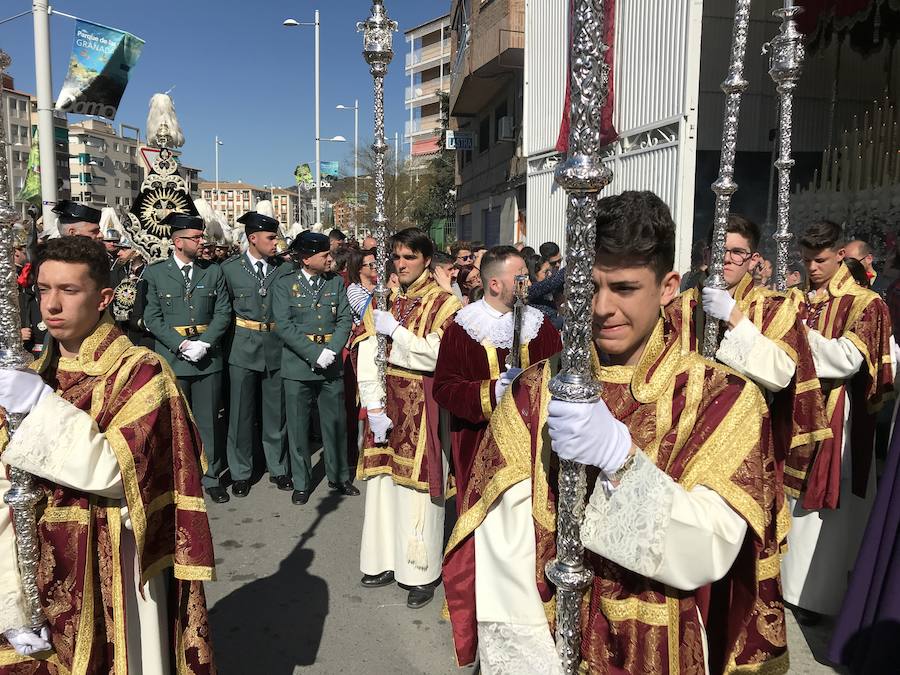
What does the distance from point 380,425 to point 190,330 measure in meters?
2.34

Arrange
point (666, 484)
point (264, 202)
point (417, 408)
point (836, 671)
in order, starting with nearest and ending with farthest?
1. point (666, 484)
2. point (836, 671)
3. point (417, 408)
4. point (264, 202)

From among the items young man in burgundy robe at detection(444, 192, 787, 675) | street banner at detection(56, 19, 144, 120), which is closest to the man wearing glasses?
young man in burgundy robe at detection(444, 192, 787, 675)

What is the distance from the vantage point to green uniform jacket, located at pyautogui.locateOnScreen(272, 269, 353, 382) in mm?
5766

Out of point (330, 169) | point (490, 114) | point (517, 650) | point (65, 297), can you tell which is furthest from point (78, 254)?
point (330, 169)

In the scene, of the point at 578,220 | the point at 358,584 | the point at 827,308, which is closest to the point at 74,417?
the point at 578,220

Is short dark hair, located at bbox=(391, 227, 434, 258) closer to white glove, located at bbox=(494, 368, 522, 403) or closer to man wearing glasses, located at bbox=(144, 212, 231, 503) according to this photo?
white glove, located at bbox=(494, 368, 522, 403)

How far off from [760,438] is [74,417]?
2.02 m

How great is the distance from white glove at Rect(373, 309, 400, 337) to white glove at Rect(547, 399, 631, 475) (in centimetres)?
278

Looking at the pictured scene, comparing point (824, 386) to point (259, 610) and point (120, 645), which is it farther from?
point (120, 645)

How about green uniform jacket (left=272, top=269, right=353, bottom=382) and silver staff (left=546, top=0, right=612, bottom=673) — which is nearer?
silver staff (left=546, top=0, right=612, bottom=673)

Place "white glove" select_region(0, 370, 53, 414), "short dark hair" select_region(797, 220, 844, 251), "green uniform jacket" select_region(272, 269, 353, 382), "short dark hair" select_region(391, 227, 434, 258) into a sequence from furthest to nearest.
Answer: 1. "green uniform jacket" select_region(272, 269, 353, 382)
2. "short dark hair" select_region(391, 227, 434, 258)
3. "short dark hair" select_region(797, 220, 844, 251)
4. "white glove" select_region(0, 370, 53, 414)

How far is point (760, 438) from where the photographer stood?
1.70 meters

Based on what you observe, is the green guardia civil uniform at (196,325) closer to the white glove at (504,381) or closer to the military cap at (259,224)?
the military cap at (259,224)

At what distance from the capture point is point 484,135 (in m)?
25.2
